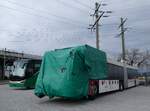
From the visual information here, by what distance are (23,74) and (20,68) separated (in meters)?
0.77

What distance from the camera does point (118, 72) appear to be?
83.0 ft

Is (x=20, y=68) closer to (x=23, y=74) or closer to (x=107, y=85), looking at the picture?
(x=23, y=74)

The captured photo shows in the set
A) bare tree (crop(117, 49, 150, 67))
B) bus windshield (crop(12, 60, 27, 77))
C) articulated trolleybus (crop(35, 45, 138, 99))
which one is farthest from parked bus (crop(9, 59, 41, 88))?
bare tree (crop(117, 49, 150, 67))

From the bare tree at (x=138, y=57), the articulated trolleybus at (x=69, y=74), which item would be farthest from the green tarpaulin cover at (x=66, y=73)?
the bare tree at (x=138, y=57)

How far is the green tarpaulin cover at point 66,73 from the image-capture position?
14.2 metres

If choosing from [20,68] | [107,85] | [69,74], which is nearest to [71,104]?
[69,74]

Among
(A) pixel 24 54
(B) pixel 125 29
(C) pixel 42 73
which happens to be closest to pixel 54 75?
(C) pixel 42 73

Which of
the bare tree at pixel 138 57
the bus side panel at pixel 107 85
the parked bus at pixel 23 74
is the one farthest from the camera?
the bare tree at pixel 138 57

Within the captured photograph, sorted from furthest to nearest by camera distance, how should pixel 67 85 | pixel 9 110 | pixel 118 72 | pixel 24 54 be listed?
1. pixel 24 54
2. pixel 118 72
3. pixel 67 85
4. pixel 9 110

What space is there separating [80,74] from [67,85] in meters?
1.16

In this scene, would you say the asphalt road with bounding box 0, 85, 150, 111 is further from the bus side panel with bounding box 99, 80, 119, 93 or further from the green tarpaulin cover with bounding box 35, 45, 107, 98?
the bus side panel with bounding box 99, 80, 119, 93

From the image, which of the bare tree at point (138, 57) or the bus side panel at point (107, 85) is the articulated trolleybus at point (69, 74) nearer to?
the bus side panel at point (107, 85)

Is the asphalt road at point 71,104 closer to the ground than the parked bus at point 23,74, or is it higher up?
closer to the ground

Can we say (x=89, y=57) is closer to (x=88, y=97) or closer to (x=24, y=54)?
(x=88, y=97)
